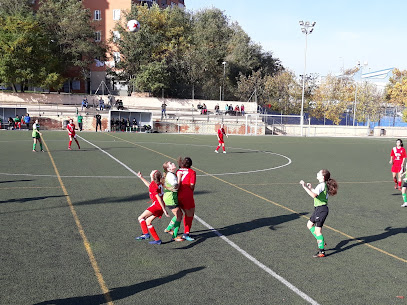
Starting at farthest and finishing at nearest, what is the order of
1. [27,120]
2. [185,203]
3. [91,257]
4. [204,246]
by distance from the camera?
[27,120] → [185,203] → [204,246] → [91,257]

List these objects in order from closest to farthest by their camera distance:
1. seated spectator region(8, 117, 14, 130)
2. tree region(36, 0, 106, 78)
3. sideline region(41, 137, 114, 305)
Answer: sideline region(41, 137, 114, 305) → seated spectator region(8, 117, 14, 130) → tree region(36, 0, 106, 78)

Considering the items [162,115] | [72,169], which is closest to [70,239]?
[72,169]

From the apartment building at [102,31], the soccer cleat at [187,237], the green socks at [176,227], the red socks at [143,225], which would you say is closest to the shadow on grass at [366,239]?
the soccer cleat at [187,237]

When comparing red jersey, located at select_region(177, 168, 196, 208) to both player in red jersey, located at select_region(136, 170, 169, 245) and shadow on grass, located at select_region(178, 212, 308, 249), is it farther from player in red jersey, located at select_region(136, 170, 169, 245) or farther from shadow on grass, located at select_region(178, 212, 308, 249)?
shadow on grass, located at select_region(178, 212, 308, 249)

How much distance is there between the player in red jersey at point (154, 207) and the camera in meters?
8.09

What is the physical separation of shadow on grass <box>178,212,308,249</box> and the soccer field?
0.02m

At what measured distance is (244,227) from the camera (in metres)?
9.98

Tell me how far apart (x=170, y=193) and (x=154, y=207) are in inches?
16.9

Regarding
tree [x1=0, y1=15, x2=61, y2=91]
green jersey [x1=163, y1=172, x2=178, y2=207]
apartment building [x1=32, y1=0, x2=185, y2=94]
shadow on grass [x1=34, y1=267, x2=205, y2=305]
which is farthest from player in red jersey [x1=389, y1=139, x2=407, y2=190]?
apartment building [x1=32, y1=0, x2=185, y2=94]

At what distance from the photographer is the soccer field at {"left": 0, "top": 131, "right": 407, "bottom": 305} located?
6332 mm

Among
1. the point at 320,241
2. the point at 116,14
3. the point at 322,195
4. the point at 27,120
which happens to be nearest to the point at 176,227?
the point at 320,241

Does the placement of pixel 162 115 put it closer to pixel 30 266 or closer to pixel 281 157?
pixel 281 157

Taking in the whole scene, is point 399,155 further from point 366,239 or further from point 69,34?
point 69,34

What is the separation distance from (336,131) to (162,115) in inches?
973
